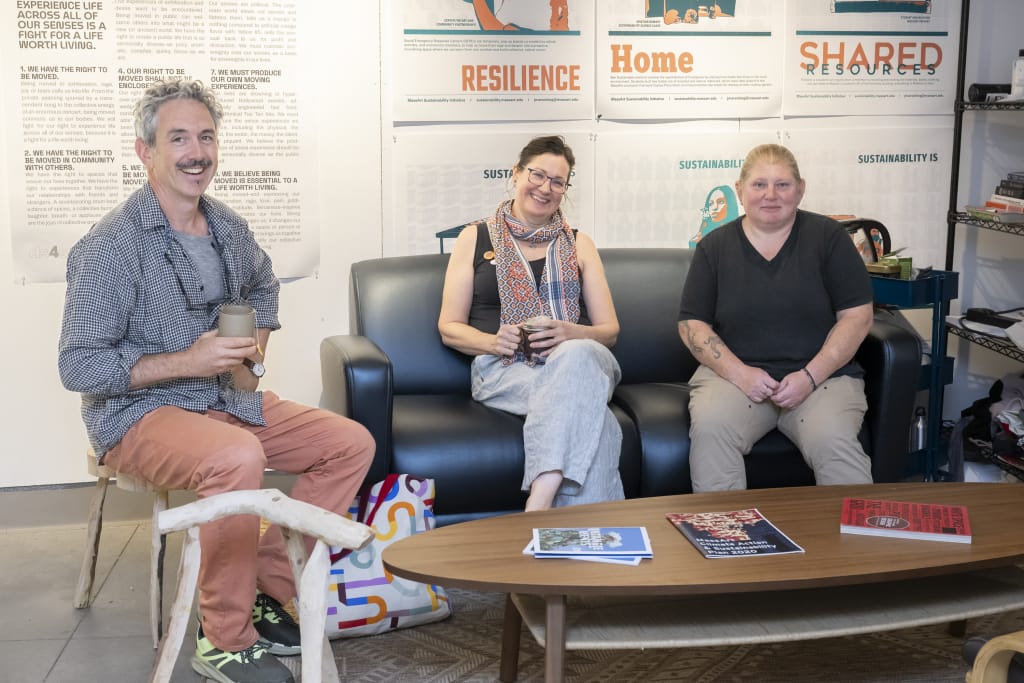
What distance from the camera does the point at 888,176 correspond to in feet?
14.5

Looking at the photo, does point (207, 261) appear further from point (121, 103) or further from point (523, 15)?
point (523, 15)

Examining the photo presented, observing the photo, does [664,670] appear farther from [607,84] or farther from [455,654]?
[607,84]

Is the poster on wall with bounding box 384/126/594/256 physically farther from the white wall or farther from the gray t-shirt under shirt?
the gray t-shirt under shirt

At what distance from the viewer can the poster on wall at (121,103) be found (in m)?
3.79

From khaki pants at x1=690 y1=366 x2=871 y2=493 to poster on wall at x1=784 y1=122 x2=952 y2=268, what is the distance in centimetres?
133

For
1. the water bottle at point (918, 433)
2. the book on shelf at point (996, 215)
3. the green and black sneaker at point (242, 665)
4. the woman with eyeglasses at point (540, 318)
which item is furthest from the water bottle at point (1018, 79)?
the green and black sneaker at point (242, 665)

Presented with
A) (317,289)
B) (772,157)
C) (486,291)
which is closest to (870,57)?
(772,157)

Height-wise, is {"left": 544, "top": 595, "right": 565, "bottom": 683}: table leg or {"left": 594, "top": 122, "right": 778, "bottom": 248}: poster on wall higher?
{"left": 594, "top": 122, "right": 778, "bottom": 248}: poster on wall

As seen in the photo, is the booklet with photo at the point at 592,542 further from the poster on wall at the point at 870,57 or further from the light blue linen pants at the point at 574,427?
the poster on wall at the point at 870,57

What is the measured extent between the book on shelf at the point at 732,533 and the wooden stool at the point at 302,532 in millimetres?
739

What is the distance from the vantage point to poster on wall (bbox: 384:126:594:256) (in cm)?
411

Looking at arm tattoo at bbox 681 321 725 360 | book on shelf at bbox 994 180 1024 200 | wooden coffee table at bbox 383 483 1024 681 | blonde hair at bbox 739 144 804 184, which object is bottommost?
wooden coffee table at bbox 383 483 1024 681

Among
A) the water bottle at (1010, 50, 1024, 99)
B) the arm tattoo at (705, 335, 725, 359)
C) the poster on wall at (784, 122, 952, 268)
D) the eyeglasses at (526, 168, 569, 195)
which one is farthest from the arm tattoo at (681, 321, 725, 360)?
the water bottle at (1010, 50, 1024, 99)

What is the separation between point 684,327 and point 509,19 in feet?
4.60
